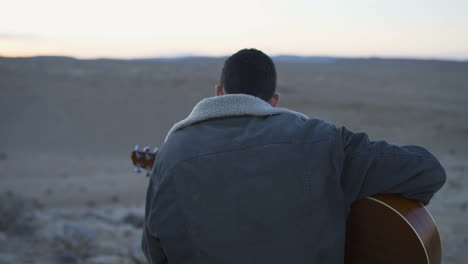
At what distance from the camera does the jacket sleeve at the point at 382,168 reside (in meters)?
1.61

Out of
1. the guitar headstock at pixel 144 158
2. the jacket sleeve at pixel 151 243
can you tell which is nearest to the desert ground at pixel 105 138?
the guitar headstock at pixel 144 158

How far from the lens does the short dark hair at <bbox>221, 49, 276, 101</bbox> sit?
178cm

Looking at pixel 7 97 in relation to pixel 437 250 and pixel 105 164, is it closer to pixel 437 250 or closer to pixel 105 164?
pixel 105 164

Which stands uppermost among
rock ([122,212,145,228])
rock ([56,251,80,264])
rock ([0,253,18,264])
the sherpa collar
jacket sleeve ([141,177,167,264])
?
the sherpa collar

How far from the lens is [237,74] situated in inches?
70.4

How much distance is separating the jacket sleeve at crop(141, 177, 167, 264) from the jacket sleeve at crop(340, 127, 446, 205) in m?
0.75

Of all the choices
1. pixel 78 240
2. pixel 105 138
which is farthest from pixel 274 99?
pixel 105 138

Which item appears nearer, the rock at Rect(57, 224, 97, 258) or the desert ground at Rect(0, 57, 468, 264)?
the rock at Rect(57, 224, 97, 258)

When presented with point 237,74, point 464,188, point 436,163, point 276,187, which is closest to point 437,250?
point 436,163

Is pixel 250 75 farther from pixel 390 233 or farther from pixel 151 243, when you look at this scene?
pixel 390 233

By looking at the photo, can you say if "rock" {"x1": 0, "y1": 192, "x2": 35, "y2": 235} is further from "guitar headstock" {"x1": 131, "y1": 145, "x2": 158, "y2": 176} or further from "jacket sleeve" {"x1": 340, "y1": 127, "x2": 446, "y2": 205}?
"jacket sleeve" {"x1": 340, "y1": 127, "x2": 446, "y2": 205}

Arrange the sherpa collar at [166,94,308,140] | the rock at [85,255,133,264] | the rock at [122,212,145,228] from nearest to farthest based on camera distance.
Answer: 1. the sherpa collar at [166,94,308,140]
2. the rock at [85,255,133,264]
3. the rock at [122,212,145,228]

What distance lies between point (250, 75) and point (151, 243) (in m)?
0.78

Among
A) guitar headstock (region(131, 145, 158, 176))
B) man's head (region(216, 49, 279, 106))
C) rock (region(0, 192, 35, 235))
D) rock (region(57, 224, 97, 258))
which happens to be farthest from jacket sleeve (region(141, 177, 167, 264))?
rock (region(0, 192, 35, 235))
